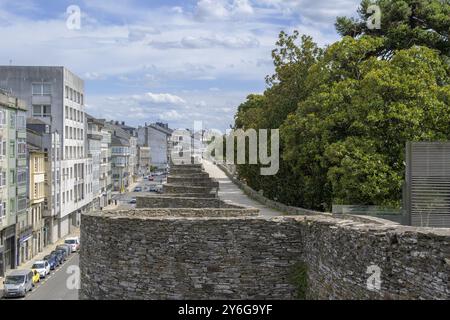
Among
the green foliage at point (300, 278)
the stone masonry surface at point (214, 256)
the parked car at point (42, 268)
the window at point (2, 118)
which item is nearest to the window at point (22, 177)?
the window at point (2, 118)

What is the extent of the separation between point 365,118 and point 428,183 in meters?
9.67

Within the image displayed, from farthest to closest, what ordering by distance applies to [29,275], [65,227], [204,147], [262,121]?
1. [204,147]
2. [65,227]
3. [262,121]
4. [29,275]

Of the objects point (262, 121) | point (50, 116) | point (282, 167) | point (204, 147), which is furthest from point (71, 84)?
point (204, 147)

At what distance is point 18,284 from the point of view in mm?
40188

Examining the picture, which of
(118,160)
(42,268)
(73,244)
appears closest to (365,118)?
(42,268)

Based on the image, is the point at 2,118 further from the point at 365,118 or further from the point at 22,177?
the point at 365,118

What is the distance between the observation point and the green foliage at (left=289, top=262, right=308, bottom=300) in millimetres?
12539

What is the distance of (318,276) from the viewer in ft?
38.6

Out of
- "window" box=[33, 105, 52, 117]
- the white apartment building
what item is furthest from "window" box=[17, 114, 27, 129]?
"window" box=[33, 105, 52, 117]

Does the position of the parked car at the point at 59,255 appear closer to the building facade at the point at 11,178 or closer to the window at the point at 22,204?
the building facade at the point at 11,178

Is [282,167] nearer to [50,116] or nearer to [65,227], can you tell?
[50,116]

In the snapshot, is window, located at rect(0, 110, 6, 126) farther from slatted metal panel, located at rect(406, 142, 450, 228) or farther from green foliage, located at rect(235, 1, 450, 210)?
slatted metal panel, located at rect(406, 142, 450, 228)

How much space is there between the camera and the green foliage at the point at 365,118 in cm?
2550
